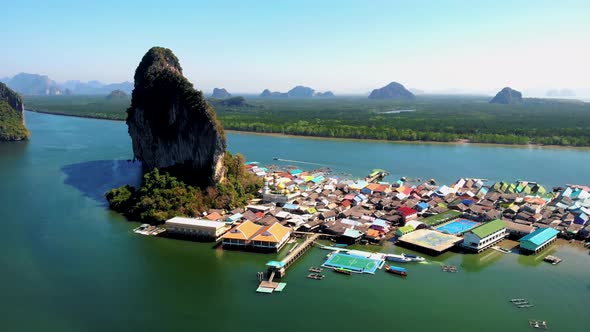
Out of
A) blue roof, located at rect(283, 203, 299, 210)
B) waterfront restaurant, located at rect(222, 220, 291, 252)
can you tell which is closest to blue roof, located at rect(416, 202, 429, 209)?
blue roof, located at rect(283, 203, 299, 210)

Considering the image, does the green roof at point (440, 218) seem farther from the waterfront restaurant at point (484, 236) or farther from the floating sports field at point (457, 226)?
the waterfront restaurant at point (484, 236)

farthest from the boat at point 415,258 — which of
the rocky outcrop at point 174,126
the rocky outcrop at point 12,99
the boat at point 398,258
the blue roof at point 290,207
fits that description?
the rocky outcrop at point 12,99

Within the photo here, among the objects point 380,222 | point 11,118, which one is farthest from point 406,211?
point 11,118

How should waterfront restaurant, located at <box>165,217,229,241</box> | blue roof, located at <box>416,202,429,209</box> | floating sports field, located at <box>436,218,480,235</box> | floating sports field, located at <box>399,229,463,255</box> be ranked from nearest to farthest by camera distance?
floating sports field, located at <box>399,229,463,255</box>
waterfront restaurant, located at <box>165,217,229,241</box>
floating sports field, located at <box>436,218,480,235</box>
blue roof, located at <box>416,202,429,209</box>

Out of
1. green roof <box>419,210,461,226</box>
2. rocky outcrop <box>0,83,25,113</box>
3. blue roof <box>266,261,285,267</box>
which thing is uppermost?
rocky outcrop <box>0,83,25,113</box>

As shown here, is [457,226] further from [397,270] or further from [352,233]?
[397,270]

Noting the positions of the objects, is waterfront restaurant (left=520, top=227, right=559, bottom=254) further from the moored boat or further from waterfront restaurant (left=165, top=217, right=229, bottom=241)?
waterfront restaurant (left=165, top=217, right=229, bottom=241)
